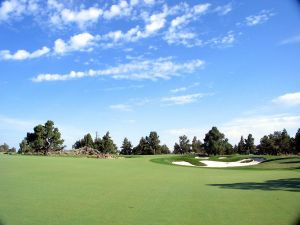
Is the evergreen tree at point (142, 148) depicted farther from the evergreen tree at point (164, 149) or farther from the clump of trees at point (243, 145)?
the clump of trees at point (243, 145)

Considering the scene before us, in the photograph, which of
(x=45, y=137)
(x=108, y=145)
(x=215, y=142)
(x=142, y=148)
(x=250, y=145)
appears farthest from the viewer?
(x=250, y=145)

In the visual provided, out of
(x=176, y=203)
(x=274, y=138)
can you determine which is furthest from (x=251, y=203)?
(x=274, y=138)

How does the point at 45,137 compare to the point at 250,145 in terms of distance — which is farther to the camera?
the point at 250,145

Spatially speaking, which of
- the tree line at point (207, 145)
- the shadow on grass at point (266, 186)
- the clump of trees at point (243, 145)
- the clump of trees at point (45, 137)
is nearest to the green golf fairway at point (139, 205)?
the shadow on grass at point (266, 186)

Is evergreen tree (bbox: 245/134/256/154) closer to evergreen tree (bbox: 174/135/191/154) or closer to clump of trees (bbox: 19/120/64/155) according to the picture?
evergreen tree (bbox: 174/135/191/154)

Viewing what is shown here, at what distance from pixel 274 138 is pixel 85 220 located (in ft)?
310

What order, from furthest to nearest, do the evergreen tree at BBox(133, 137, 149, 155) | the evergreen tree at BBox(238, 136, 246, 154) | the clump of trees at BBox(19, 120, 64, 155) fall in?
the evergreen tree at BBox(238, 136, 246, 154) → the evergreen tree at BBox(133, 137, 149, 155) → the clump of trees at BBox(19, 120, 64, 155)

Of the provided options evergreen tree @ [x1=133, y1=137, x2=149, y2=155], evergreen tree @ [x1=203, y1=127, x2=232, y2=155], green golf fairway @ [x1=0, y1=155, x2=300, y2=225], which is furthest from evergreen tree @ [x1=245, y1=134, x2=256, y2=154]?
green golf fairway @ [x1=0, y1=155, x2=300, y2=225]

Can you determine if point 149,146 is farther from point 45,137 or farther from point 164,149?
point 45,137

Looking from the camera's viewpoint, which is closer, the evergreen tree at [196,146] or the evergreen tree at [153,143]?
the evergreen tree at [153,143]

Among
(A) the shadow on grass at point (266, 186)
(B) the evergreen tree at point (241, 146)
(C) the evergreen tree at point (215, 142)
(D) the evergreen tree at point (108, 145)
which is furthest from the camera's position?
(B) the evergreen tree at point (241, 146)

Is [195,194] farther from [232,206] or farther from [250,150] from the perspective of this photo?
[250,150]

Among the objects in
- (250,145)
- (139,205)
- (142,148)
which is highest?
(250,145)

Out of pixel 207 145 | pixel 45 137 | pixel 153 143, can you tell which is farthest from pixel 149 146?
pixel 45 137
